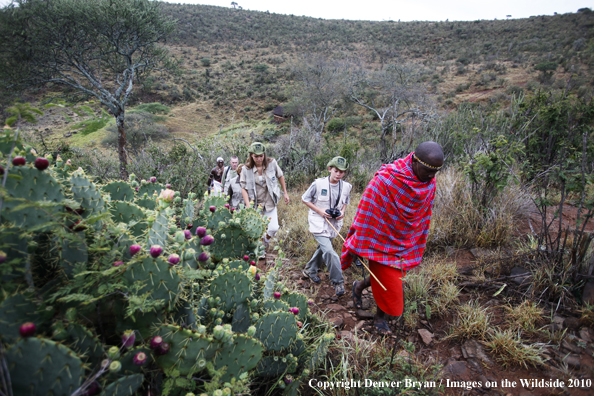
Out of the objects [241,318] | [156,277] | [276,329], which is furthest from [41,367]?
[276,329]

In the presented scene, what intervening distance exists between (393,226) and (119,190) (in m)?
2.52

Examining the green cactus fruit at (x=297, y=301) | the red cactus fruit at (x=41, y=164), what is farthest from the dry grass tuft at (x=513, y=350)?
the red cactus fruit at (x=41, y=164)

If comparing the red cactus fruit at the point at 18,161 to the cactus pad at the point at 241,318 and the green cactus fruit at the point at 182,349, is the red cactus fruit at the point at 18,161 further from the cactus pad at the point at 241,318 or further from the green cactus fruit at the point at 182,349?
the cactus pad at the point at 241,318

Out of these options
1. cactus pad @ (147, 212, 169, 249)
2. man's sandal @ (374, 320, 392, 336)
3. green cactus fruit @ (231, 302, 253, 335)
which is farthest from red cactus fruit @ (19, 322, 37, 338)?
man's sandal @ (374, 320, 392, 336)

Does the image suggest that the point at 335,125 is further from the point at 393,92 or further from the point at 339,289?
the point at 339,289

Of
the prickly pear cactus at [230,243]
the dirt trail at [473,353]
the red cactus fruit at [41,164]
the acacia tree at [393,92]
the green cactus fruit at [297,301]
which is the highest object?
the acacia tree at [393,92]

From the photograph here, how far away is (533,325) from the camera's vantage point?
269cm

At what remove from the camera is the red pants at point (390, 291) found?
2.96 metres

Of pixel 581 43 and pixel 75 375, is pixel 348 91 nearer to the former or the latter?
pixel 581 43

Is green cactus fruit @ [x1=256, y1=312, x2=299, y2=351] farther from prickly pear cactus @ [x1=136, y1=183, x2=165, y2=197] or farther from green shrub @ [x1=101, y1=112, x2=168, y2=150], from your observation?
green shrub @ [x1=101, y1=112, x2=168, y2=150]

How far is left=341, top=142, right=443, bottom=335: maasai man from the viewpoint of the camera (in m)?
2.85

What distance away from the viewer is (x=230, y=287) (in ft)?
5.87

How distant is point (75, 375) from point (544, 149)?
8.33 m

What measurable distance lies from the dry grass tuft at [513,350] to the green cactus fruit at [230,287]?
7.72ft
